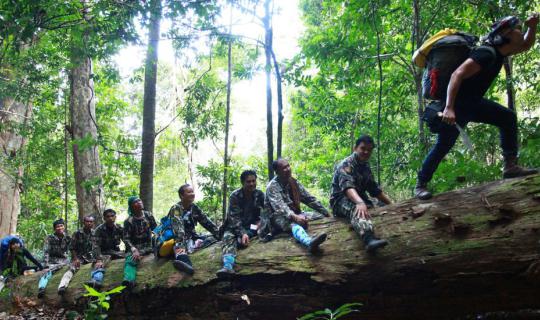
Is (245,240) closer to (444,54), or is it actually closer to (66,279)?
(444,54)

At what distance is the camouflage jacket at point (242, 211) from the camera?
264 inches

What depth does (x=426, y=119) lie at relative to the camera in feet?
15.9

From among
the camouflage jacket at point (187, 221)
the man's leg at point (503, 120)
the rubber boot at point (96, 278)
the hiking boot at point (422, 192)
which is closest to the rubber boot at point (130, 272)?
the rubber boot at point (96, 278)

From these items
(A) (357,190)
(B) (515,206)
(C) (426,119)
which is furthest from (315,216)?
(B) (515,206)

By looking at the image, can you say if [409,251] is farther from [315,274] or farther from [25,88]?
[25,88]

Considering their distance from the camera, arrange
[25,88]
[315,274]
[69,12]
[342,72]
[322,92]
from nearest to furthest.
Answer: [315,274] → [69,12] → [342,72] → [322,92] → [25,88]

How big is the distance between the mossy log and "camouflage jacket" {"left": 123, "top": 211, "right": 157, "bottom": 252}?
173 centimetres

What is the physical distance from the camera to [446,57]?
465cm

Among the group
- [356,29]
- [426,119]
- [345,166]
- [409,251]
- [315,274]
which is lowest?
[315,274]

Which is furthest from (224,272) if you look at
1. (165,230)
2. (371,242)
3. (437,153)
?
(437,153)

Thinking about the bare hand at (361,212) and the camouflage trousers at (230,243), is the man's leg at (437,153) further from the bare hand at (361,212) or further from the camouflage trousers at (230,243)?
the camouflage trousers at (230,243)

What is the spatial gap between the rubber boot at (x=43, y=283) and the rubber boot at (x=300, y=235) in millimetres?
5965

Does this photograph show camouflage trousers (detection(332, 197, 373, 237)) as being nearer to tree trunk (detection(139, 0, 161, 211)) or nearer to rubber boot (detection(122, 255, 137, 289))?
rubber boot (detection(122, 255, 137, 289))

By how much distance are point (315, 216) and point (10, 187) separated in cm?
1396
